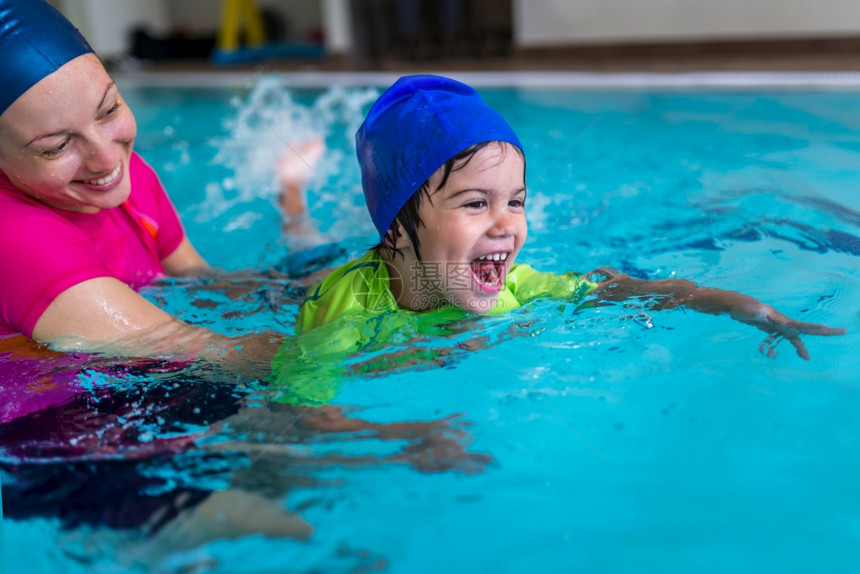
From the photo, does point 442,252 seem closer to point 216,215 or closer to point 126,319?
point 126,319

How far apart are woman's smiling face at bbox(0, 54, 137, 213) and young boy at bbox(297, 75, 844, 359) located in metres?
0.69

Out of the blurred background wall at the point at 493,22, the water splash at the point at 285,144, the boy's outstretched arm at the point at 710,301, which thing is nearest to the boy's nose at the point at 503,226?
the boy's outstretched arm at the point at 710,301

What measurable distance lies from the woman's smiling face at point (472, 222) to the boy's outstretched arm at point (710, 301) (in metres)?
0.52

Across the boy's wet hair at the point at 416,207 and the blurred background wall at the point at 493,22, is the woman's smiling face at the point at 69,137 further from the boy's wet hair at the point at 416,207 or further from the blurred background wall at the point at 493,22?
the blurred background wall at the point at 493,22

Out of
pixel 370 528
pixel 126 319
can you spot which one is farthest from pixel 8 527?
pixel 370 528

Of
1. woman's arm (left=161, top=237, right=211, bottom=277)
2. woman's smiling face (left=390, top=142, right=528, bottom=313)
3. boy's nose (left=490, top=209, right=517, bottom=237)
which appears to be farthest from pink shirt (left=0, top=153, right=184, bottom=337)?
boy's nose (left=490, top=209, right=517, bottom=237)

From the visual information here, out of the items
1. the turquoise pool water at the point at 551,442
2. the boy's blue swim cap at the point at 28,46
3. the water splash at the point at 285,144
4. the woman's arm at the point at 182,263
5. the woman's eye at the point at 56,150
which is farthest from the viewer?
the water splash at the point at 285,144

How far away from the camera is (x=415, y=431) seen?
180cm

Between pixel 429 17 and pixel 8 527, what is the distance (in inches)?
351

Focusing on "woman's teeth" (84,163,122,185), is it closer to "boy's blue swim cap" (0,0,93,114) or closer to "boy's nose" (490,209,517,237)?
"boy's blue swim cap" (0,0,93,114)

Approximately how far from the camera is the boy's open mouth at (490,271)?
6.64 feet

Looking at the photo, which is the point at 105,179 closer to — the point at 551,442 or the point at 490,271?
the point at 490,271

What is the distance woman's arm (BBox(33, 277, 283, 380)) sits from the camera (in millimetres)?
2033

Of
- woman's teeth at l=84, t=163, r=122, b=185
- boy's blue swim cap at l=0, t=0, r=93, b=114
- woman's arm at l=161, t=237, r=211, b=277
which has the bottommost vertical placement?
woman's arm at l=161, t=237, r=211, b=277
